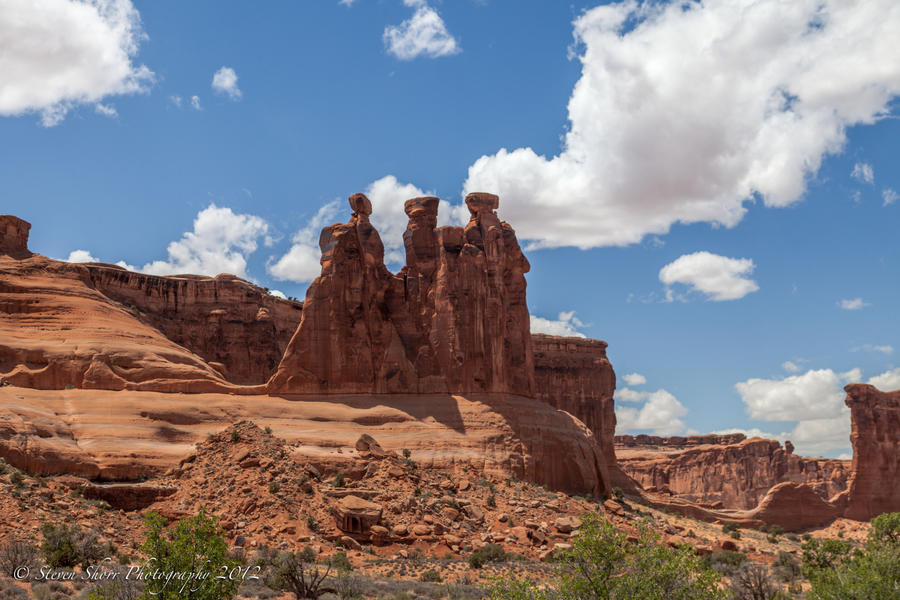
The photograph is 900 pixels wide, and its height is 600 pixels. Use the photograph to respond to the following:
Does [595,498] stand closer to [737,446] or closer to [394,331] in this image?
[394,331]

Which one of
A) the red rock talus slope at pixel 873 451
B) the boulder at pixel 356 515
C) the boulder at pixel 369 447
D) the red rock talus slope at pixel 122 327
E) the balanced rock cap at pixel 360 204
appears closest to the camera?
the boulder at pixel 356 515

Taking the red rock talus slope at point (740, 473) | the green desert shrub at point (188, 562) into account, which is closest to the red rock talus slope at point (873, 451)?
the red rock talus slope at point (740, 473)

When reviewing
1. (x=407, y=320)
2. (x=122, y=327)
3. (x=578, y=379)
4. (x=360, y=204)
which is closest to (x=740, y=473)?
(x=578, y=379)

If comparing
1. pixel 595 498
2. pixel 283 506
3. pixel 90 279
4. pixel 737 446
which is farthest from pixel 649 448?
pixel 283 506

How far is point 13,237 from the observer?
57531 millimetres

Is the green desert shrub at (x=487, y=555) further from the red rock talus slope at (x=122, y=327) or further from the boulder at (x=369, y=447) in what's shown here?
the red rock talus slope at (x=122, y=327)

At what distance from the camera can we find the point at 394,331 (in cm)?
5609

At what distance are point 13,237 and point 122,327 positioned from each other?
417 inches

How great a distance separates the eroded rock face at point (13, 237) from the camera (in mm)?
56875

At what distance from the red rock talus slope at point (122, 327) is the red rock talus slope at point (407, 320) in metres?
6.21

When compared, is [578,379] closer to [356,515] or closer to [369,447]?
[369,447]

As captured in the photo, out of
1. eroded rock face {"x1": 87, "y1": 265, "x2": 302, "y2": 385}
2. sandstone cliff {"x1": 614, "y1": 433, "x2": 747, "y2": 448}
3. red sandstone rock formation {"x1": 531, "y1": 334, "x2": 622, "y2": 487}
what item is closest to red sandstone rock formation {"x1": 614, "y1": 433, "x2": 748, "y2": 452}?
sandstone cliff {"x1": 614, "y1": 433, "x2": 747, "y2": 448}

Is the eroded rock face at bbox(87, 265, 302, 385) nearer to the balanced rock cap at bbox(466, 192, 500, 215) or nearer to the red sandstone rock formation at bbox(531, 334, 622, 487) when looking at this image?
the balanced rock cap at bbox(466, 192, 500, 215)

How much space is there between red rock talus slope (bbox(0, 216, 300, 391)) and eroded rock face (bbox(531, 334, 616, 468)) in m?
26.1
